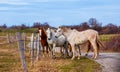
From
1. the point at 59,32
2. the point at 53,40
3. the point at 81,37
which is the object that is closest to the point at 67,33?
the point at 59,32

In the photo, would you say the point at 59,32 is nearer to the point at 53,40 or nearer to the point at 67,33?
the point at 67,33

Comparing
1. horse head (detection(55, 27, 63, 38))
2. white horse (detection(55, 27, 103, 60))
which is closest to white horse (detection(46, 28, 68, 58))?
horse head (detection(55, 27, 63, 38))

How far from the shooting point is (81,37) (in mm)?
28375

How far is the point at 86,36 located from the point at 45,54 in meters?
4.12

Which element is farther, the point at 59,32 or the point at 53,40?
the point at 59,32

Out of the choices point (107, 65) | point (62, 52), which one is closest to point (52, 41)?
point (62, 52)

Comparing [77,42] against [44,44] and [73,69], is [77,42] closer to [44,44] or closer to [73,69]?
[44,44]

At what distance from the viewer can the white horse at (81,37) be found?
2788cm

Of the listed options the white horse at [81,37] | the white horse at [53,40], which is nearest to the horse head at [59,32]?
the white horse at [81,37]

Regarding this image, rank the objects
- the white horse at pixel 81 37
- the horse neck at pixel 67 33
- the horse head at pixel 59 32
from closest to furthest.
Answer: the white horse at pixel 81 37, the horse head at pixel 59 32, the horse neck at pixel 67 33

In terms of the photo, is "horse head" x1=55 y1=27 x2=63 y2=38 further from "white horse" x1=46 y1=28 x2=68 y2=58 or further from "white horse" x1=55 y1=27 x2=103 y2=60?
"white horse" x1=46 y1=28 x2=68 y2=58

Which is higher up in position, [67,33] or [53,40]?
[67,33]

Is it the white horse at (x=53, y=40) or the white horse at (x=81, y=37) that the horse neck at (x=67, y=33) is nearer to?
the white horse at (x=81, y=37)

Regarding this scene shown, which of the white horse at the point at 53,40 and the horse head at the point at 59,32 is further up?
the horse head at the point at 59,32
